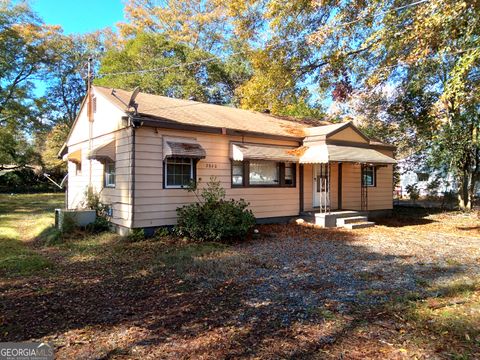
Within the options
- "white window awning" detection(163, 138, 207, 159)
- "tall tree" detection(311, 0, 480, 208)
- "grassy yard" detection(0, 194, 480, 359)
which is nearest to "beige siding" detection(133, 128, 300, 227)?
"white window awning" detection(163, 138, 207, 159)

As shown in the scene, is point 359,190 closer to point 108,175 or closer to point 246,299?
point 108,175

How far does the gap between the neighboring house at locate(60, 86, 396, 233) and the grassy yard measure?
165 centimetres

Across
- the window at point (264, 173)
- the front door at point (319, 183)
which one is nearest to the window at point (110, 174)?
the window at point (264, 173)

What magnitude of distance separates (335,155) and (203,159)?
4333 mm

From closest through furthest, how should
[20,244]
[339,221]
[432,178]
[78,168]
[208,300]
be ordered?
[208,300], [20,244], [339,221], [78,168], [432,178]

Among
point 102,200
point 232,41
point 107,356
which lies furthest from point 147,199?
point 232,41

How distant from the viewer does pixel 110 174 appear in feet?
34.9

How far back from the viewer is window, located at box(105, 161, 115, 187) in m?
10.4

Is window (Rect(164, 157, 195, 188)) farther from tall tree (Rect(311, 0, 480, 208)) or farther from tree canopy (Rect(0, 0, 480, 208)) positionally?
tall tree (Rect(311, 0, 480, 208))

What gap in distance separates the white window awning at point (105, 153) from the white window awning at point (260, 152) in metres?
3.56

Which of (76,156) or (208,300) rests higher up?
(76,156)

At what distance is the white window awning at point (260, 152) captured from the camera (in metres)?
10.2

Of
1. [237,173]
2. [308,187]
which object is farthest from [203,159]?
[308,187]

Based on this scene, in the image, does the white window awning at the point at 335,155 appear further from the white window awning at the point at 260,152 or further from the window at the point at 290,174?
the window at the point at 290,174
